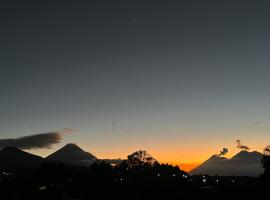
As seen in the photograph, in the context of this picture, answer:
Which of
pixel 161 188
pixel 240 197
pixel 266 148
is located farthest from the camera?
pixel 266 148

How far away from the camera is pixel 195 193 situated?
45.8 metres

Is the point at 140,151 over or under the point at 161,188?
over

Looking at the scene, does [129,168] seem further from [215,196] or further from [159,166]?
[215,196]

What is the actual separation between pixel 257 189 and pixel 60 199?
2440 centimetres

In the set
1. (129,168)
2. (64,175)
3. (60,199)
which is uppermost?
(129,168)

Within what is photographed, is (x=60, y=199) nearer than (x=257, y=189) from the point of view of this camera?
Yes

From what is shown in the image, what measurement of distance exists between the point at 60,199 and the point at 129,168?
336 ft

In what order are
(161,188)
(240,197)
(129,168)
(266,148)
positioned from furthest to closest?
(129,168), (266,148), (161,188), (240,197)

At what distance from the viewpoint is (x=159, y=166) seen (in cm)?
14338

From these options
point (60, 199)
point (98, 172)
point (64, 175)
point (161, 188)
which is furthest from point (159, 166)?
point (60, 199)

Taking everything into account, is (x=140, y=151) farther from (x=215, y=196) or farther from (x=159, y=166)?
(x=215, y=196)

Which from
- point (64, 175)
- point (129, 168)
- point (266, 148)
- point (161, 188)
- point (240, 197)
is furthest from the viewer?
point (129, 168)

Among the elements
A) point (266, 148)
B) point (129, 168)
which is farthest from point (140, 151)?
point (266, 148)

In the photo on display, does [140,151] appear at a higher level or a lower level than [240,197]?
higher
